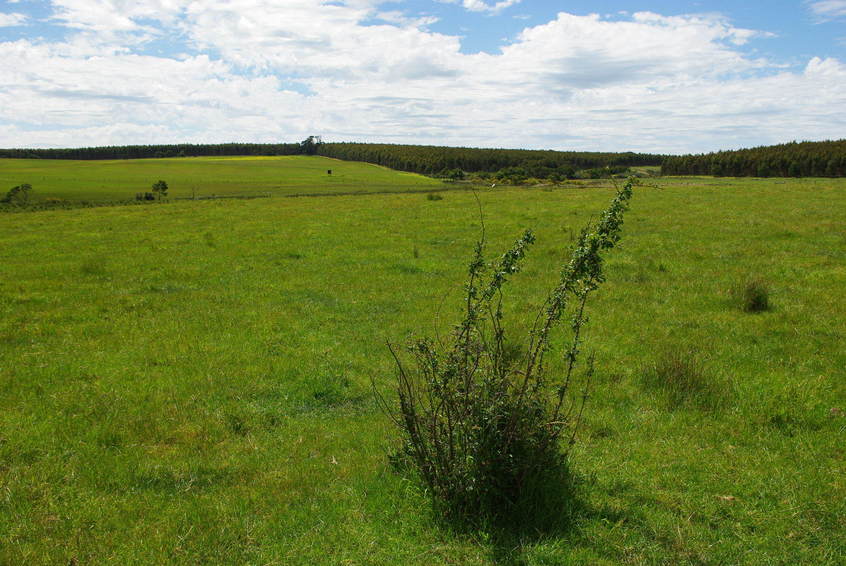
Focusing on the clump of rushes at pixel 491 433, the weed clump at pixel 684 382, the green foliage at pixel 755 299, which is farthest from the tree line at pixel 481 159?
the clump of rushes at pixel 491 433

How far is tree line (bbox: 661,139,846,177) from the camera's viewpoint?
87156mm

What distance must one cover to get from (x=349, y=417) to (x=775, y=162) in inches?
4288

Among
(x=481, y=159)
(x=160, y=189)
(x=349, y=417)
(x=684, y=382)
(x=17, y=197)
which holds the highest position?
(x=481, y=159)

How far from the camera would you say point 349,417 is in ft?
23.3

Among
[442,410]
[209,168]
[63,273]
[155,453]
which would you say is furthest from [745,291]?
[209,168]

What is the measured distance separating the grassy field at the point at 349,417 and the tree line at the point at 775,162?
87895 millimetres

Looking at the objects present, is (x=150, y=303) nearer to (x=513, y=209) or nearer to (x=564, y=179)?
(x=513, y=209)

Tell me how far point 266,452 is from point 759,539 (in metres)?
4.67

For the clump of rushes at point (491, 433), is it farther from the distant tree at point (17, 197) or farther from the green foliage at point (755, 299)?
the distant tree at point (17, 197)

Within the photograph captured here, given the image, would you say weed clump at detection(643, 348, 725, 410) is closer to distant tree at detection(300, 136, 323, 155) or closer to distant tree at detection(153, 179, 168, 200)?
distant tree at detection(153, 179, 168, 200)

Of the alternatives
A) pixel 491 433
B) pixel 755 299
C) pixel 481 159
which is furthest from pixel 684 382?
pixel 481 159

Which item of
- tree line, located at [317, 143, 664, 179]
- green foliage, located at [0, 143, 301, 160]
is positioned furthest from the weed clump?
green foliage, located at [0, 143, 301, 160]

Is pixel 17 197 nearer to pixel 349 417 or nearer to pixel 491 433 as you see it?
pixel 349 417

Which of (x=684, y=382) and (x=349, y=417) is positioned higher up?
(x=684, y=382)
